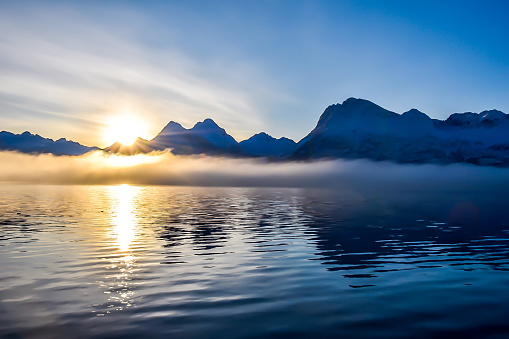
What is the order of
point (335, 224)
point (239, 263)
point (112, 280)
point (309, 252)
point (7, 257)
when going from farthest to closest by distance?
point (335, 224) → point (309, 252) → point (7, 257) → point (239, 263) → point (112, 280)

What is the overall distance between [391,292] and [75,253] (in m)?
24.7

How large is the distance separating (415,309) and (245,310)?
7694 mm

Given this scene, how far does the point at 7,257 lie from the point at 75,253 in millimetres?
4809

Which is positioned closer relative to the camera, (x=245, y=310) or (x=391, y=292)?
(x=245, y=310)

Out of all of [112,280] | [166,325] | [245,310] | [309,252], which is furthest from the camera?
[309,252]

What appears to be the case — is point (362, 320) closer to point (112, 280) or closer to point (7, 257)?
point (112, 280)

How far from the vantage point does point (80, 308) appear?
16.9m

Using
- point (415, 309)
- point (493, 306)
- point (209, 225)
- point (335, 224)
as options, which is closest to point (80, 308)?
point (415, 309)

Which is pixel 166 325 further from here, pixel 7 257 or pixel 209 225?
pixel 209 225

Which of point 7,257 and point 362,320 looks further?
point 7,257

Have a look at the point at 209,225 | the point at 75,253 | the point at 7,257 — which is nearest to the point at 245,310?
the point at 75,253

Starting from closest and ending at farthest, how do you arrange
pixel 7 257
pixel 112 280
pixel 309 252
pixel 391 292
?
pixel 391 292 → pixel 112 280 → pixel 7 257 → pixel 309 252

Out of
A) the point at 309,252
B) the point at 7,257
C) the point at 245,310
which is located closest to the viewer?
the point at 245,310

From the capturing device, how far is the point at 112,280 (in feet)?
72.7
